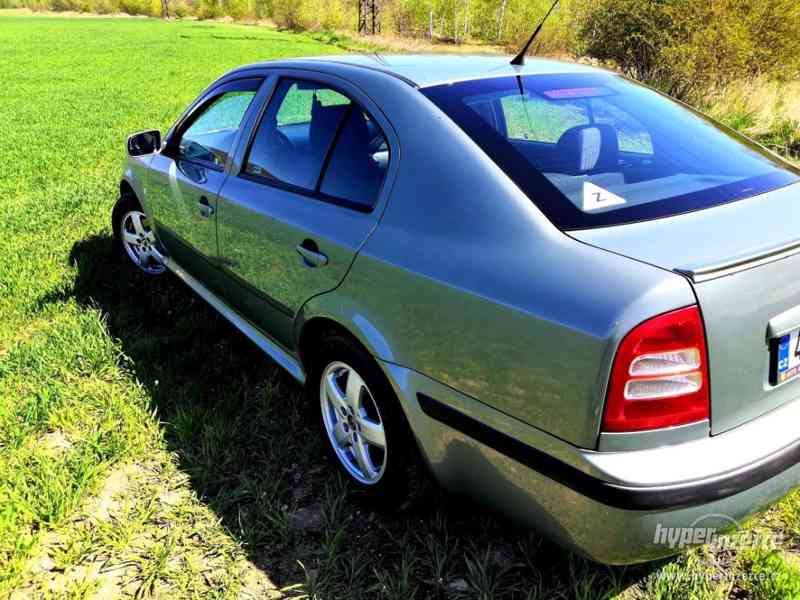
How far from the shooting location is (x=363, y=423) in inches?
88.4

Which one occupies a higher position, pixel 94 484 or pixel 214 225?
pixel 214 225

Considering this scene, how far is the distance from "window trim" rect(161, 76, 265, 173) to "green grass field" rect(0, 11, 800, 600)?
3.33ft

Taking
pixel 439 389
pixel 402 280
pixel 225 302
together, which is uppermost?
pixel 402 280

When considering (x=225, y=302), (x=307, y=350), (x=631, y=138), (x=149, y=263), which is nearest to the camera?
(x=631, y=138)

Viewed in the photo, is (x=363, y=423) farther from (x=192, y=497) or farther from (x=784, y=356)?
(x=784, y=356)

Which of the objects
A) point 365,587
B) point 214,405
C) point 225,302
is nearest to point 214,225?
point 225,302

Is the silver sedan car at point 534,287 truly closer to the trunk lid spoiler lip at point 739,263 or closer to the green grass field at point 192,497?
the trunk lid spoiler lip at point 739,263

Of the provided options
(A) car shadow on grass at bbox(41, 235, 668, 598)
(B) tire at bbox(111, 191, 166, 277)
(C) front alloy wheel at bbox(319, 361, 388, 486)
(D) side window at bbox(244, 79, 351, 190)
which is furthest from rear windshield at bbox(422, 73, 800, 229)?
(B) tire at bbox(111, 191, 166, 277)

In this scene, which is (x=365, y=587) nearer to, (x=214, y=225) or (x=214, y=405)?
(x=214, y=405)

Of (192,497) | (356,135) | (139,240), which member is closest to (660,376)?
(356,135)

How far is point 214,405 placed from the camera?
118 inches

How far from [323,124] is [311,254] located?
2.01 feet

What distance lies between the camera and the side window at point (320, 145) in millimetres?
2170

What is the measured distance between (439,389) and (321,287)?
688 mm
